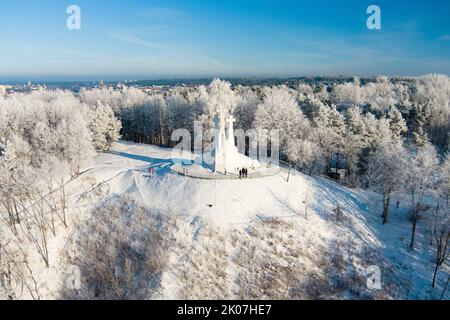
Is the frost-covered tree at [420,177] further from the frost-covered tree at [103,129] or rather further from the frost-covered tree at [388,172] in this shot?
the frost-covered tree at [103,129]

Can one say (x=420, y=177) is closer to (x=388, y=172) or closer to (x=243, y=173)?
(x=388, y=172)

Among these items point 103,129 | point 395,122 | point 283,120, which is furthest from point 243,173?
point 395,122

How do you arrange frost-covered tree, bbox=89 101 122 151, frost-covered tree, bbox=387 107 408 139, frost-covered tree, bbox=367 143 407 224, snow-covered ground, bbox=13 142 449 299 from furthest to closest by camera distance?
1. frost-covered tree, bbox=387 107 408 139
2. frost-covered tree, bbox=89 101 122 151
3. frost-covered tree, bbox=367 143 407 224
4. snow-covered ground, bbox=13 142 449 299

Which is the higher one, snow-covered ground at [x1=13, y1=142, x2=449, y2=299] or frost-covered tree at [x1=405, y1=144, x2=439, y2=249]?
frost-covered tree at [x1=405, y1=144, x2=439, y2=249]

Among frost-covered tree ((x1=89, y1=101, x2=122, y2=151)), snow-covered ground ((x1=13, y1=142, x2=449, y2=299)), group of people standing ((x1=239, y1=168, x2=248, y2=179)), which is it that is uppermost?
frost-covered tree ((x1=89, y1=101, x2=122, y2=151))

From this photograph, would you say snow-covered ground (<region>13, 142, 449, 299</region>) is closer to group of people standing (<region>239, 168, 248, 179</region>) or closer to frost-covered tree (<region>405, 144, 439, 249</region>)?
group of people standing (<region>239, 168, 248, 179</region>)

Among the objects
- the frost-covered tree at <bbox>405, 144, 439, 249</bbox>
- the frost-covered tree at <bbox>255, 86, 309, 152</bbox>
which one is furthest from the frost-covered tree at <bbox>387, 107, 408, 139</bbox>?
the frost-covered tree at <bbox>405, 144, 439, 249</bbox>

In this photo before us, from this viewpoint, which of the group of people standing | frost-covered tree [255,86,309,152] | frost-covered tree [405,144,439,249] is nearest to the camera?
frost-covered tree [405,144,439,249]

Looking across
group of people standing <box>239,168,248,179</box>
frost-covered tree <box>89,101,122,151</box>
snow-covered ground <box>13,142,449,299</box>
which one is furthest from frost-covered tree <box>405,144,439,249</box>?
frost-covered tree <box>89,101,122,151</box>

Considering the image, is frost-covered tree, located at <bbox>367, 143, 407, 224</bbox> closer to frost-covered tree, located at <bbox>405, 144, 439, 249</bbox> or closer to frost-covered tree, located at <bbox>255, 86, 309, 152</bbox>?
frost-covered tree, located at <bbox>405, 144, 439, 249</bbox>

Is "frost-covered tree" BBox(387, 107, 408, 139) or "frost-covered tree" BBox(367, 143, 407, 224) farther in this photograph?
"frost-covered tree" BBox(387, 107, 408, 139)
